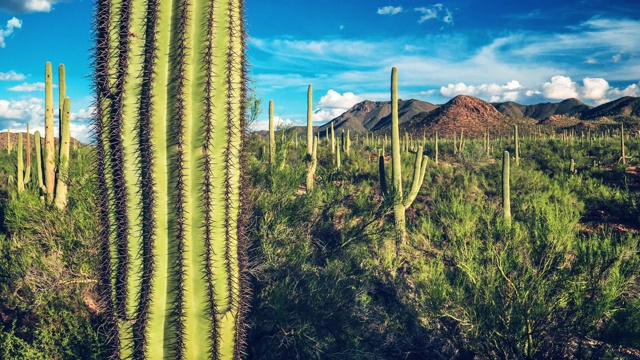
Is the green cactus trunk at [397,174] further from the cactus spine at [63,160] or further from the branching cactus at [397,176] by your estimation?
the cactus spine at [63,160]

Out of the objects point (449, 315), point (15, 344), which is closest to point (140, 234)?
point (15, 344)

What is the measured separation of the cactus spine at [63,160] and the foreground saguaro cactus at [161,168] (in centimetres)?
619

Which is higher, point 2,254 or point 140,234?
point 140,234

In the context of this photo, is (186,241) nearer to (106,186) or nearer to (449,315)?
(106,186)

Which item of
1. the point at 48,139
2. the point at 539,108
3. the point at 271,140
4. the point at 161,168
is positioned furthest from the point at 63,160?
the point at 539,108

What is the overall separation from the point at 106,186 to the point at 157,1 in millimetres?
1239

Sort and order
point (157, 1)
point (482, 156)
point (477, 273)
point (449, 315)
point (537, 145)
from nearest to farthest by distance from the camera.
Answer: point (157, 1) < point (449, 315) < point (477, 273) < point (482, 156) < point (537, 145)

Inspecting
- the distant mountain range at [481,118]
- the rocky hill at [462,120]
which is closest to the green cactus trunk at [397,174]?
the distant mountain range at [481,118]

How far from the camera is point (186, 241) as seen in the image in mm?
2926

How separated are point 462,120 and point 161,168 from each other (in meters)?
84.2

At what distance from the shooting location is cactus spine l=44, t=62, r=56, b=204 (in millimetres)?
9195

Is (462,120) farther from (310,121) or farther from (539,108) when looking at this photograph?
(539,108)

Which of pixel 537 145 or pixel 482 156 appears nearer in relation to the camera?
pixel 482 156

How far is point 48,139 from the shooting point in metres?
9.74
